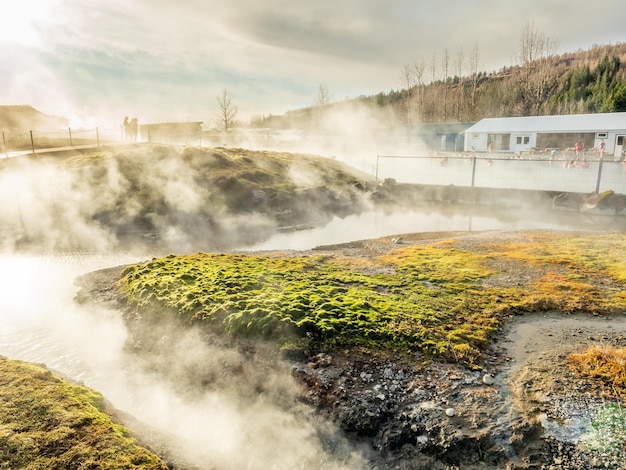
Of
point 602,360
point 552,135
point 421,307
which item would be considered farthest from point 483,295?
point 552,135

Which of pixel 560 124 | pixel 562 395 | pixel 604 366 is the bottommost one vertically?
pixel 562 395

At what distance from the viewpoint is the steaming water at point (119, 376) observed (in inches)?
191

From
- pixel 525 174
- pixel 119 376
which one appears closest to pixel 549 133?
pixel 525 174

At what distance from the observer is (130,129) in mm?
34031

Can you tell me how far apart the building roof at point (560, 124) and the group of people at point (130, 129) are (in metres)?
35.1

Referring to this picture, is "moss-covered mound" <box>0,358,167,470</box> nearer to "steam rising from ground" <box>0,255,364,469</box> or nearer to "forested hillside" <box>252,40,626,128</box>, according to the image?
"steam rising from ground" <box>0,255,364,469</box>

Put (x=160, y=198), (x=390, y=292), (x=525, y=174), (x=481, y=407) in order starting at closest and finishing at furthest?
(x=481, y=407)
(x=390, y=292)
(x=160, y=198)
(x=525, y=174)

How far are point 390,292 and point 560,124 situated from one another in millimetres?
43337

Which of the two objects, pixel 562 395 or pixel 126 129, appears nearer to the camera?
pixel 562 395

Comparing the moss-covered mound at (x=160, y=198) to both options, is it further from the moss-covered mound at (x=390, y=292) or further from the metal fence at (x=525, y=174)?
the moss-covered mound at (x=390, y=292)


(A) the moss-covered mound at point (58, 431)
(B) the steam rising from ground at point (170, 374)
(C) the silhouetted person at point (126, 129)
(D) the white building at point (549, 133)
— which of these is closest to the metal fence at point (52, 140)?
(C) the silhouetted person at point (126, 129)

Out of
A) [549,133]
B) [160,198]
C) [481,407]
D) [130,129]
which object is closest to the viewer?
[481,407]

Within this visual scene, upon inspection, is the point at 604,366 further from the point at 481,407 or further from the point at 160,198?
the point at 160,198

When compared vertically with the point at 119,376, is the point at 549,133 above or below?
above
